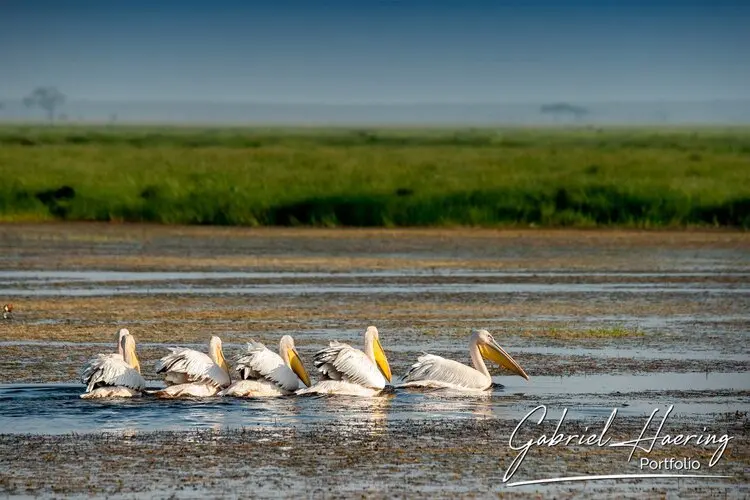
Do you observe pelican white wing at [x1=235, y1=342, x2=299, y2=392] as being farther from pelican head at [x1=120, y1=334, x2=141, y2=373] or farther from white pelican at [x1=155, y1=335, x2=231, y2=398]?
pelican head at [x1=120, y1=334, x2=141, y2=373]

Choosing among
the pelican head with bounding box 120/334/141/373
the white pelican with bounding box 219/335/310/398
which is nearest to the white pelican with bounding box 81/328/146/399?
the pelican head with bounding box 120/334/141/373

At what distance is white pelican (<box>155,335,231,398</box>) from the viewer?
11.5 m

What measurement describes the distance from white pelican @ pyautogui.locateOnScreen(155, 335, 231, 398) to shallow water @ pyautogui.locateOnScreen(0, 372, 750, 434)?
0.11 m

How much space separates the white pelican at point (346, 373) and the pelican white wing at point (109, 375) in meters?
1.22

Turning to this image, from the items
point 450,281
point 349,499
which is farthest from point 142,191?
point 349,499

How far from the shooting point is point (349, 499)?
27.1ft

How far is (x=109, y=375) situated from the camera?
1127 cm

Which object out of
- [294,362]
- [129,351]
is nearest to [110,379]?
[129,351]

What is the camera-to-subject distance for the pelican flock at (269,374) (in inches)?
449

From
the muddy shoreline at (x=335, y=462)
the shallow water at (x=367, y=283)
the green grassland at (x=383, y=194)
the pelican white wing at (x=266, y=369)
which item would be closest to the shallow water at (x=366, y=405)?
the pelican white wing at (x=266, y=369)

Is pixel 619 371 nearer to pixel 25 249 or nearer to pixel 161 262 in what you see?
pixel 161 262

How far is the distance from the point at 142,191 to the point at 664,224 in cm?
1126

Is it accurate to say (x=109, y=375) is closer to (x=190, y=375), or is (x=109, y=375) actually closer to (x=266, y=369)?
(x=190, y=375)

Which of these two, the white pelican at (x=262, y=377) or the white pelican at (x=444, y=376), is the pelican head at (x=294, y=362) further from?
the white pelican at (x=444, y=376)
